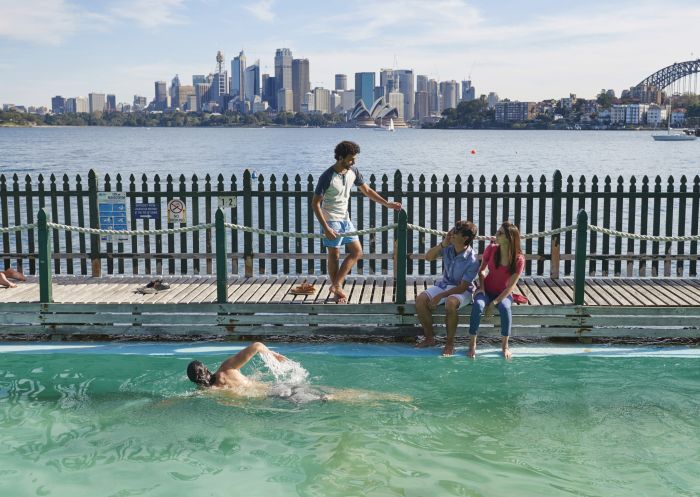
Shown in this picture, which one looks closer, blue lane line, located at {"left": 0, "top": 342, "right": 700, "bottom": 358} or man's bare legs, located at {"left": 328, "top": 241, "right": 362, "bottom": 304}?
blue lane line, located at {"left": 0, "top": 342, "right": 700, "bottom": 358}

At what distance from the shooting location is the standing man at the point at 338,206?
38.0 feet

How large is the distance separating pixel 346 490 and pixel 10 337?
246 inches

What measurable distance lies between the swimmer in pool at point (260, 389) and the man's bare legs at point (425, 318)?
61.0 inches

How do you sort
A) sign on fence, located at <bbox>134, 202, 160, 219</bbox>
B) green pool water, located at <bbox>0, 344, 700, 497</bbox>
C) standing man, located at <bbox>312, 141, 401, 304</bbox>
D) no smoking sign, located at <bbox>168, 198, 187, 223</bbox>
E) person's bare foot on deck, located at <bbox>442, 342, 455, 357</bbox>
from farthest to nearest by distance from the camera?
sign on fence, located at <bbox>134, 202, 160, 219</bbox>, no smoking sign, located at <bbox>168, 198, 187, 223</bbox>, standing man, located at <bbox>312, 141, 401, 304</bbox>, person's bare foot on deck, located at <bbox>442, 342, 455, 357</bbox>, green pool water, located at <bbox>0, 344, 700, 497</bbox>

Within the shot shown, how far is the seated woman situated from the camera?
10.7 metres

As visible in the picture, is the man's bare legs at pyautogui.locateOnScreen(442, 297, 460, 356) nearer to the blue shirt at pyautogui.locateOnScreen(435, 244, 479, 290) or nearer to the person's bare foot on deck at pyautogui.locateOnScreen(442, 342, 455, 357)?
the person's bare foot on deck at pyautogui.locateOnScreen(442, 342, 455, 357)

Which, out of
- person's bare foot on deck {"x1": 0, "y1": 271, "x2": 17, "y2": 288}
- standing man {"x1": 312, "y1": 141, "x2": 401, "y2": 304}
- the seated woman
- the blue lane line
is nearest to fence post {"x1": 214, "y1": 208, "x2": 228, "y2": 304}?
the blue lane line

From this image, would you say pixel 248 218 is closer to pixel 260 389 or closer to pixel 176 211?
pixel 176 211

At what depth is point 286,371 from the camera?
414 inches

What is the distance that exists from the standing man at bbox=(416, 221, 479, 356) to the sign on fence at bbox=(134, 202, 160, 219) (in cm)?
567

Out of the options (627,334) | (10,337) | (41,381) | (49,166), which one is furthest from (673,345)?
(49,166)

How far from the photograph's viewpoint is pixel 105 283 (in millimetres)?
13805

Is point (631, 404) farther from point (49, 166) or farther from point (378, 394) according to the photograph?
point (49, 166)

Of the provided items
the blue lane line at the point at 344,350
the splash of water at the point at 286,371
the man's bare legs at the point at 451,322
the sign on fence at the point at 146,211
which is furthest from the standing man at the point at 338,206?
the sign on fence at the point at 146,211
